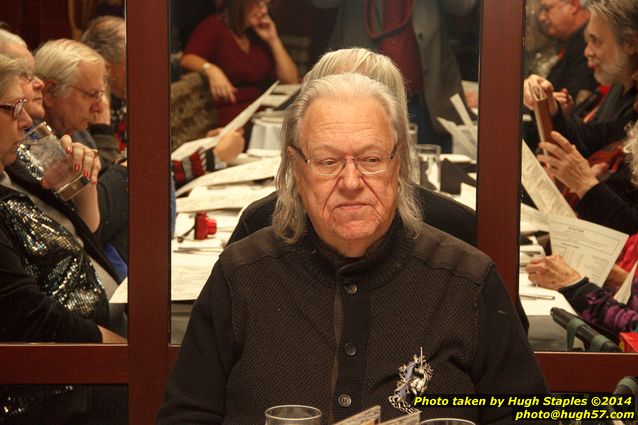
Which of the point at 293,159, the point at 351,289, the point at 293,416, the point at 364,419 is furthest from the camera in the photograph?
the point at 293,159

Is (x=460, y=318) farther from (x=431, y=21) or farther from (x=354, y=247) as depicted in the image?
(x=431, y=21)

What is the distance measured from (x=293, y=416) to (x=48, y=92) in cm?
190

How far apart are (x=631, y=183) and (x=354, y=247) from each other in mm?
1375

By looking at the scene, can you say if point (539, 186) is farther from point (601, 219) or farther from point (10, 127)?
point (10, 127)

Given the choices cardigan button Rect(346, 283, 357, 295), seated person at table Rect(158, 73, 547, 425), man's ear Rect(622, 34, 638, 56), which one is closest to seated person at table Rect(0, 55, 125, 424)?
seated person at table Rect(158, 73, 547, 425)

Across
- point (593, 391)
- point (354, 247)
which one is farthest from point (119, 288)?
point (593, 391)

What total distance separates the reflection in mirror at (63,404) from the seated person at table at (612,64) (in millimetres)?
1758

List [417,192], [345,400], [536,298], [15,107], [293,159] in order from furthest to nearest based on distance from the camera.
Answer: [536,298] → [15,107] → [417,192] → [293,159] → [345,400]

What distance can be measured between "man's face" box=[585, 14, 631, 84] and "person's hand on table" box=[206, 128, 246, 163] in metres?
1.19

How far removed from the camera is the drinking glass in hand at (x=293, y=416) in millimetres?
1380

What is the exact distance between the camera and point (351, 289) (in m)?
1.93

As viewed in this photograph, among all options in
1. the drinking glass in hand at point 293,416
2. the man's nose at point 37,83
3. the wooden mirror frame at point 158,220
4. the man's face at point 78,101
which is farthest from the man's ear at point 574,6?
the drinking glass in hand at point 293,416

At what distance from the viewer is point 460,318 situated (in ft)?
6.31

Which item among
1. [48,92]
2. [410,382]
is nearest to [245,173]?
[48,92]
